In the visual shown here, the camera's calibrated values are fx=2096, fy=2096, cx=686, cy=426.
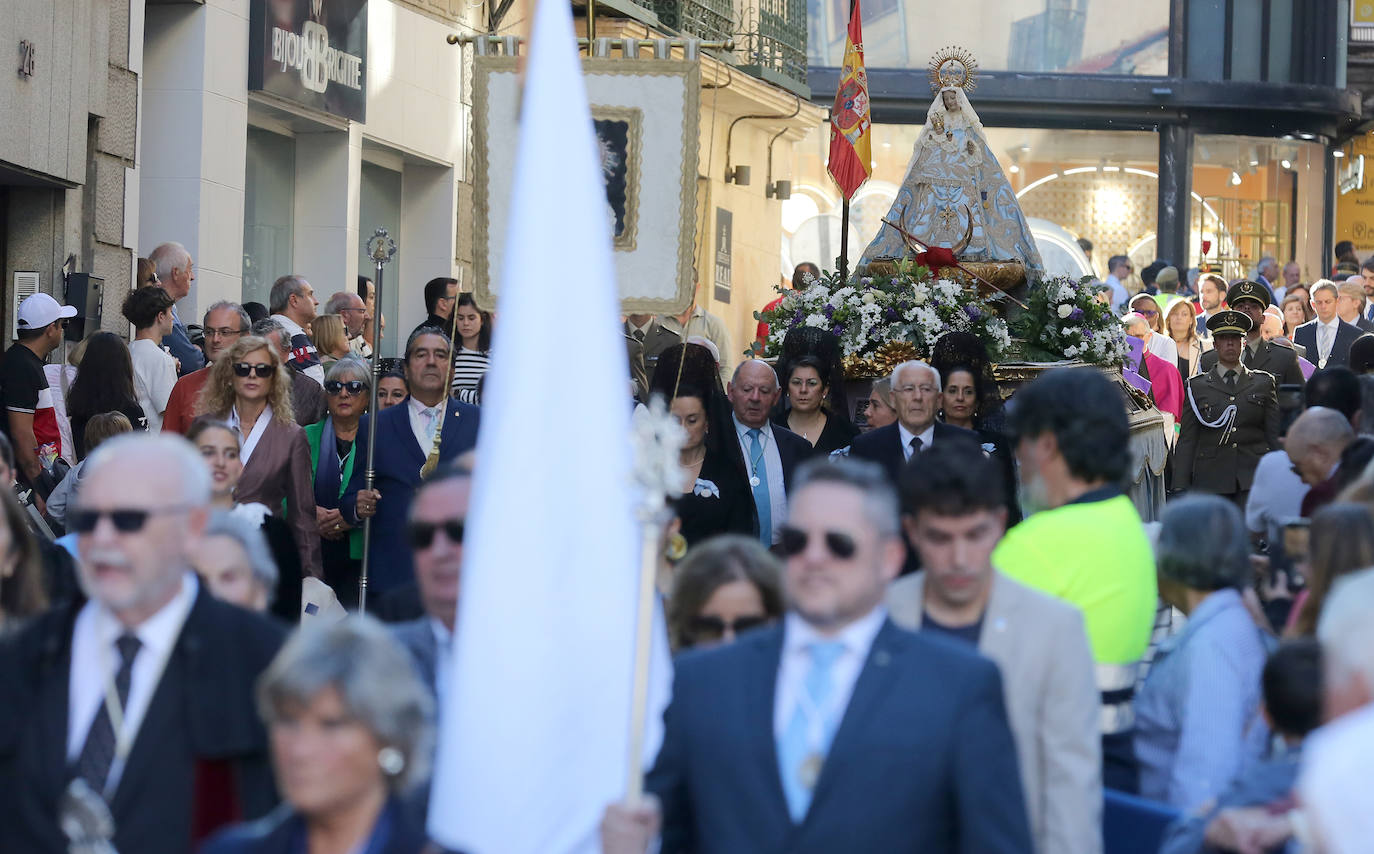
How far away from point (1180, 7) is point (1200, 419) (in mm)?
20250

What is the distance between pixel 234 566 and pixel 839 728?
1841 millimetres

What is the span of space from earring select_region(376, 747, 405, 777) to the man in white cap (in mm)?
6304

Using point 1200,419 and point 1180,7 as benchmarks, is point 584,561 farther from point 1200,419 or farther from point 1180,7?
point 1180,7

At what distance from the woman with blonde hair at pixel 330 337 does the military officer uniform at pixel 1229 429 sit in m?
5.44

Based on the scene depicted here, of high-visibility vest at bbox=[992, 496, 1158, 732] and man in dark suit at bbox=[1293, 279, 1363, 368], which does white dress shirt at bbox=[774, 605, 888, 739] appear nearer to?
high-visibility vest at bbox=[992, 496, 1158, 732]

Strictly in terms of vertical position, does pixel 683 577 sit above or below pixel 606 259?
below

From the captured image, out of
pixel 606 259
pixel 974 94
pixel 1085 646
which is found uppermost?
pixel 974 94

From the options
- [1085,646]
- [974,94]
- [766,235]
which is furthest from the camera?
[974,94]

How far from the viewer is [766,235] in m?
25.7

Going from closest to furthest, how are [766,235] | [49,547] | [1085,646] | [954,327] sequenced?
[1085,646]
[49,547]
[954,327]
[766,235]

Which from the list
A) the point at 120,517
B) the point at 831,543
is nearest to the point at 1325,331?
the point at 831,543

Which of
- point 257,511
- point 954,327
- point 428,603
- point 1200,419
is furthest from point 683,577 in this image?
point 1200,419

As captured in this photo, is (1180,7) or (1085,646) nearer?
(1085,646)

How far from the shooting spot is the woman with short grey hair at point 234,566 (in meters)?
5.15
